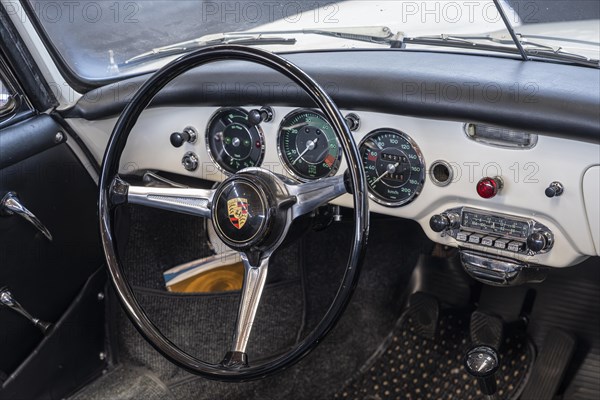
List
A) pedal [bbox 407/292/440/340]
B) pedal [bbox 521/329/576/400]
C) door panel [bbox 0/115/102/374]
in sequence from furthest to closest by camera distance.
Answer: pedal [bbox 407/292/440/340] < pedal [bbox 521/329/576/400] < door panel [bbox 0/115/102/374]

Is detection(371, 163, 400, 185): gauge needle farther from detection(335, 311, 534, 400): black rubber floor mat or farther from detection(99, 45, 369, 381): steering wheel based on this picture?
detection(335, 311, 534, 400): black rubber floor mat

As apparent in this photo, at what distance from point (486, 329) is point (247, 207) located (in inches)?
41.4

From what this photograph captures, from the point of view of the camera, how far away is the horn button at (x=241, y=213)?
1.63m

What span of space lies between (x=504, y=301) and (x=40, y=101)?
1503mm

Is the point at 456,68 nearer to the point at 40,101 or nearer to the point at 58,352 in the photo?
the point at 40,101

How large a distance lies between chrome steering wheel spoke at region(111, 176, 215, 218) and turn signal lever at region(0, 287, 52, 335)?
448 mm

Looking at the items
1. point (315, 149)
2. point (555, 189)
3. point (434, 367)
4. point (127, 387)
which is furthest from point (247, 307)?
point (434, 367)

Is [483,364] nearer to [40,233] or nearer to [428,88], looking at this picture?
[428,88]

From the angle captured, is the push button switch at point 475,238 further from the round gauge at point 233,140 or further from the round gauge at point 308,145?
the round gauge at point 233,140

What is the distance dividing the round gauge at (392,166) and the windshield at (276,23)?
0.29m

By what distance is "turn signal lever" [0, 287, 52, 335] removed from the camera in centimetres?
200

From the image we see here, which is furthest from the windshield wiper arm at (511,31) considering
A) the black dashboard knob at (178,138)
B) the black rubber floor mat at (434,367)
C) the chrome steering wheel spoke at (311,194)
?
the black rubber floor mat at (434,367)

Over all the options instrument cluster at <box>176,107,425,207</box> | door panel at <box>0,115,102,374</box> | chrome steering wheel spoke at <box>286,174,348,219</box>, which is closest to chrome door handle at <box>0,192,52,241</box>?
→ door panel at <box>0,115,102,374</box>

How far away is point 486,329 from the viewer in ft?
7.73
